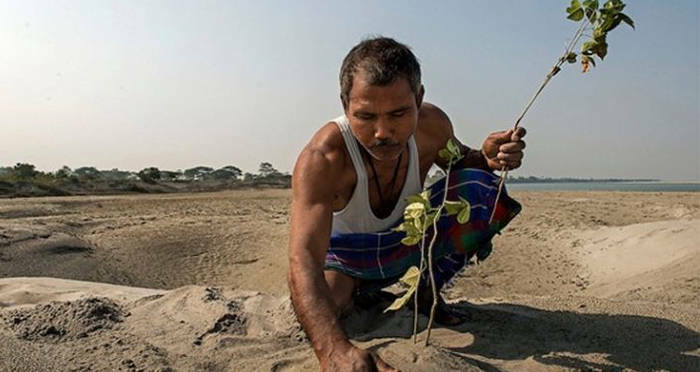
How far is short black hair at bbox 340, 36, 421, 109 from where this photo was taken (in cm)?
196

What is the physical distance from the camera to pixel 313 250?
77.3 inches

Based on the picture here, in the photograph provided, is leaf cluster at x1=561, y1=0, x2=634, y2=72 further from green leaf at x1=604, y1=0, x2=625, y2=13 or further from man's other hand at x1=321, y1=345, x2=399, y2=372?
man's other hand at x1=321, y1=345, x2=399, y2=372

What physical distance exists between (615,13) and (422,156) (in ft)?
3.74

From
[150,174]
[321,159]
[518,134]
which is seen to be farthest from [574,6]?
[150,174]

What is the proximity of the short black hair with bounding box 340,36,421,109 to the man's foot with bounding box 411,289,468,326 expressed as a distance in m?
1.10

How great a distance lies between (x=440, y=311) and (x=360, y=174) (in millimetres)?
817

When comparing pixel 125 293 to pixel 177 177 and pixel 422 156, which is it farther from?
pixel 177 177

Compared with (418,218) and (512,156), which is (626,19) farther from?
(418,218)

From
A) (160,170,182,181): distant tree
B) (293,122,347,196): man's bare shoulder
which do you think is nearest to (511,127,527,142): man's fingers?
(293,122,347,196): man's bare shoulder

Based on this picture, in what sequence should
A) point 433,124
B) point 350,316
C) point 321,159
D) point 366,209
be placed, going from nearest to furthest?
point 321,159 < point 366,209 < point 350,316 < point 433,124

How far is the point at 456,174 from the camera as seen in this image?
8.64 ft

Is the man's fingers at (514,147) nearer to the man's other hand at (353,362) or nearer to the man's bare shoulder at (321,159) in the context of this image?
the man's bare shoulder at (321,159)

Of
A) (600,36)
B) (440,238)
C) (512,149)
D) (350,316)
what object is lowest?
(350,316)

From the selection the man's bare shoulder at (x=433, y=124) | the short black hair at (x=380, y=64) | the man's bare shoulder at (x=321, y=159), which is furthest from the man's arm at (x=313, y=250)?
the man's bare shoulder at (x=433, y=124)
